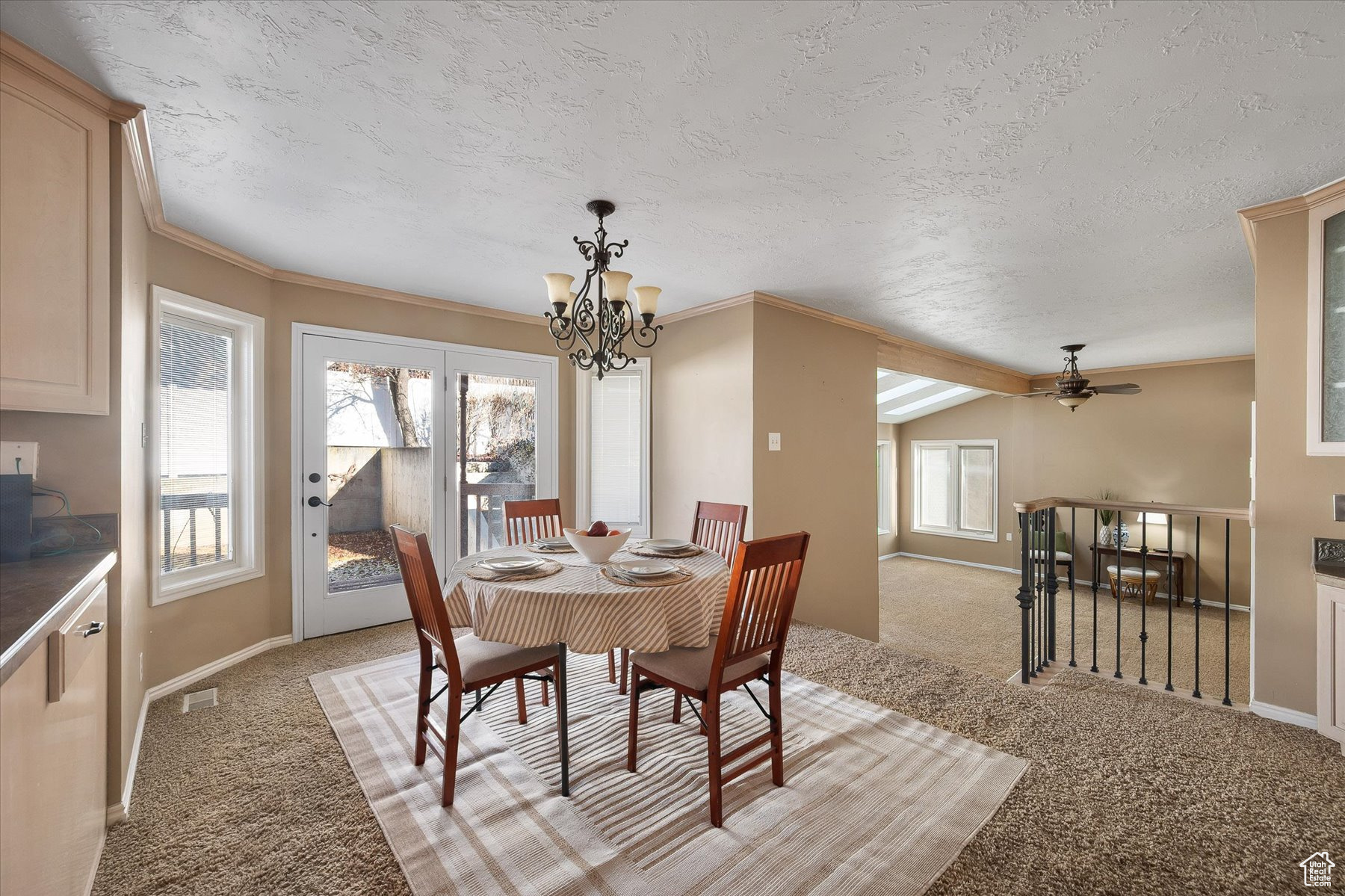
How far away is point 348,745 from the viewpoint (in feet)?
7.64

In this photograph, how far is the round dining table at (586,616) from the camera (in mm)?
1928

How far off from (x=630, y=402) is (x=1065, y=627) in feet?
16.3

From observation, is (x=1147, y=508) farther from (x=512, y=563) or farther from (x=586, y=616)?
(x=512, y=563)

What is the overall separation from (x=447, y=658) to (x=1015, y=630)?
5.57 metres

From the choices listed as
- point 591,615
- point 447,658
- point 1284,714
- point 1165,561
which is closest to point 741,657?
point 591,615

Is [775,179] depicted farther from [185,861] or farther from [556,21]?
[185,861]

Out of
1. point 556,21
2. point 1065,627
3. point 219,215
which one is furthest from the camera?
point 1065,627

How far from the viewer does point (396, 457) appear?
12.9 ft

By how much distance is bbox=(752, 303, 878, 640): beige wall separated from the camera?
404cm

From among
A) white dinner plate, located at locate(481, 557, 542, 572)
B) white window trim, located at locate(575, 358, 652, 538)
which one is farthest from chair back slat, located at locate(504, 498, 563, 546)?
white window trim, located at locate(575, 358, 652, 538)

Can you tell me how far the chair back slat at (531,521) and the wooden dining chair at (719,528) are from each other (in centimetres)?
83

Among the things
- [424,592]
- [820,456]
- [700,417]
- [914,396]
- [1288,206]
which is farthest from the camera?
[914,396]

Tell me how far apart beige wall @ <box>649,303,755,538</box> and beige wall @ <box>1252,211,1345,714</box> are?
2.54m

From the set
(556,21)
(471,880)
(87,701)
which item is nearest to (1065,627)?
(471,880)
